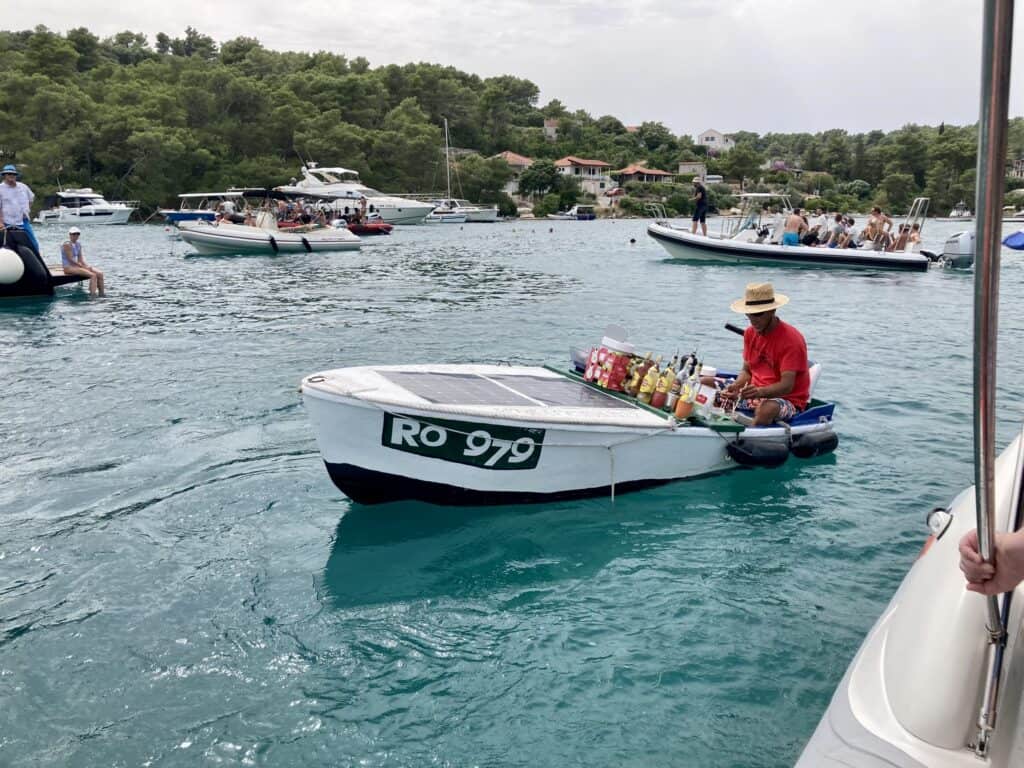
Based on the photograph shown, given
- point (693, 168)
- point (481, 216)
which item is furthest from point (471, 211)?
point (693, 168)

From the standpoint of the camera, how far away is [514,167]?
363 ft

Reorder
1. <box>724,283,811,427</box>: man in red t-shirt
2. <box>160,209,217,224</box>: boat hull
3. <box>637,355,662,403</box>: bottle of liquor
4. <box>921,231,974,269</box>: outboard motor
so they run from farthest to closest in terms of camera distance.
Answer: <box>160,209,217,224</box>: boat hull
<box>921,231,974,269</box>: outboard motor
<box>724,283,811,427</box>: man in red t-shirt
<box>637,355,662,403</box>: bottle of liquor

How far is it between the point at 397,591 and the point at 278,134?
3372 inches

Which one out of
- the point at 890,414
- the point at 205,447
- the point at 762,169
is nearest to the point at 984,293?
the point at 205,447

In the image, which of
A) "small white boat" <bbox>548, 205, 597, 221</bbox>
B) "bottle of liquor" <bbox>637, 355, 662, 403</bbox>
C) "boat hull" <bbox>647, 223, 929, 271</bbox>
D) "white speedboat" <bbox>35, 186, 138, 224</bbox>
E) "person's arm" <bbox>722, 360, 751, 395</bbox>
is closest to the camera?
"bottle of liquor" <bbox>637, 355, 662, 403</bbox>

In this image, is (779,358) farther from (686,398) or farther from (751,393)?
(686,398)

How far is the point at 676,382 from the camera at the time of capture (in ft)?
26.7

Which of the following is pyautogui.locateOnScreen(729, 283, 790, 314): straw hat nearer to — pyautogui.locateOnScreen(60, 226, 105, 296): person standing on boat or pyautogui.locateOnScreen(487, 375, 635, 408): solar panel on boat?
pyautogui.locateOnScreen(487, 375, 635, 408): solar panel on boat

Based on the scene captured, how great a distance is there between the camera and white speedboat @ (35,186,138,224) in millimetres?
60375

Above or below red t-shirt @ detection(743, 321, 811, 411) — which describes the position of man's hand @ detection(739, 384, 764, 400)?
below

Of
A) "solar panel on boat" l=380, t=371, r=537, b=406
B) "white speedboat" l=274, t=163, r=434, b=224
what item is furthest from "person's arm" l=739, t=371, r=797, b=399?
"white speedboat" l=274, t=163, r=434, b=224

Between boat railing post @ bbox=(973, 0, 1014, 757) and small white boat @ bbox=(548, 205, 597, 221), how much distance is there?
291ft

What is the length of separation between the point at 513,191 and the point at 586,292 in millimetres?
83277

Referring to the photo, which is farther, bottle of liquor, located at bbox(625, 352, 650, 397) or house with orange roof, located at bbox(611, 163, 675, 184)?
house with orange roof, located at bbox(611, 163, 675, 184)
